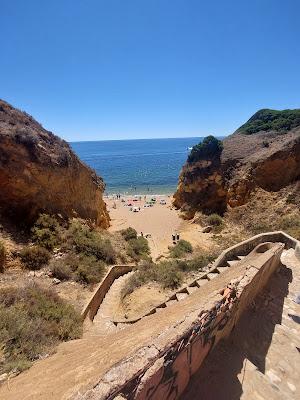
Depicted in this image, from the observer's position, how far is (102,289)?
1181 centimetres

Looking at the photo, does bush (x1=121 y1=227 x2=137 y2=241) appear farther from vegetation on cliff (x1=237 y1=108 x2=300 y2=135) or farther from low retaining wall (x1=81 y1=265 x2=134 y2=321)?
vegetation on cliff (x1=237 y1=108 x2=300 y2=135)

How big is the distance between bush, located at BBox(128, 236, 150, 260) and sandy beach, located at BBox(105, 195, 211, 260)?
2.35ft

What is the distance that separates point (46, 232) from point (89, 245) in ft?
7.31

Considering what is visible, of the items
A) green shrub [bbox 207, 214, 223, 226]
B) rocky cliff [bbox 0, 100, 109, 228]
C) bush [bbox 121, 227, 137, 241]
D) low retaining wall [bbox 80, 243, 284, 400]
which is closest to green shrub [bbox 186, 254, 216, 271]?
bush [bbox 121, 227, 137, 241]

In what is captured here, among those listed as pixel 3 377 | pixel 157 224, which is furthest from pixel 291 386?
pixel 157 224

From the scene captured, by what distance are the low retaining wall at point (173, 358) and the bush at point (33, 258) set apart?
30.1ft

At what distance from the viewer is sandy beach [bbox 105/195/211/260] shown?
22109mm

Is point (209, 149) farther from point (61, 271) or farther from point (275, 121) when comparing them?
point (61, 271)

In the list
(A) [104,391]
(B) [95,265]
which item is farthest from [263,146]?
(A) [104,391]

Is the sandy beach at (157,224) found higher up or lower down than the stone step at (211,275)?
lower down

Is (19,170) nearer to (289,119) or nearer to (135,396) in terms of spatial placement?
(135,396)

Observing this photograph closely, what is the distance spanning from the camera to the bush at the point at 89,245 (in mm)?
14164

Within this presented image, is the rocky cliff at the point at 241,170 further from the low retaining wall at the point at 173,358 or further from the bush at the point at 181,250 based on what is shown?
the low retaining wall at the point at 173,358

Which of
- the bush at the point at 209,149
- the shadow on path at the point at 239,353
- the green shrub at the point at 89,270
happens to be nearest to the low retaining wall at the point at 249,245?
the shadow on path at the point at 239,353
